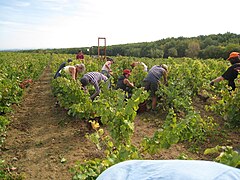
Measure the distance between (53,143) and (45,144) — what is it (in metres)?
0.16

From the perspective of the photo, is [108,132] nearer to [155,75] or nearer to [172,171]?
[155,75]

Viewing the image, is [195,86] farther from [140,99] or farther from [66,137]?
[140,99]

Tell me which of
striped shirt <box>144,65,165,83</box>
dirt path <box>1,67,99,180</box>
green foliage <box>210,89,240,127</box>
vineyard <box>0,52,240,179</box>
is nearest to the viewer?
vineyard <box>0,52,240,179</box>

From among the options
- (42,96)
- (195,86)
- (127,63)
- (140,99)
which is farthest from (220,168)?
(127,63)

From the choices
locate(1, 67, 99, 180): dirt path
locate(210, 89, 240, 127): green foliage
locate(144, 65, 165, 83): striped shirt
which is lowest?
locate(1, 67, 99, 180): dirt path

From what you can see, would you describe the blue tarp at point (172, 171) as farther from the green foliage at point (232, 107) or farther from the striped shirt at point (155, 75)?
the striped shirt at point (155, 75)

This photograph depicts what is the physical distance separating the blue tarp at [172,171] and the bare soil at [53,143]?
10.9 ft

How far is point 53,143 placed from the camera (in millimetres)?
5824

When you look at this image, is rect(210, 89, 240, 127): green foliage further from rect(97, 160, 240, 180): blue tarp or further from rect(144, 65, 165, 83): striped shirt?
rect(97, 160, 240, 180): blue tarp

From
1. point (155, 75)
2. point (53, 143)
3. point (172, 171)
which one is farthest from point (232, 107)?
point (172, 171)

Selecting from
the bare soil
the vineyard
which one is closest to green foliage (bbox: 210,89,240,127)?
the vineyard

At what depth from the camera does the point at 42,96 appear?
1162 cm

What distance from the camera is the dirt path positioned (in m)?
4.78

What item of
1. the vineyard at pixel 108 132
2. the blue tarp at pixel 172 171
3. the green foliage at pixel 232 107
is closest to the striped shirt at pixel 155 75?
the vineyard at pixel 108 132
